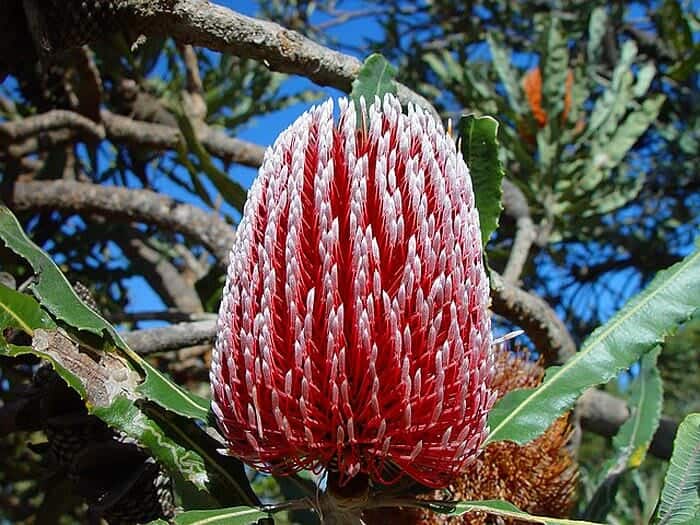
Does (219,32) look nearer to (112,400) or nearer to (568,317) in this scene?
(112,400)

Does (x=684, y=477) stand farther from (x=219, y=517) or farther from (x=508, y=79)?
(x=508, y=79)

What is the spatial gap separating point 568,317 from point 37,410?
244 cm

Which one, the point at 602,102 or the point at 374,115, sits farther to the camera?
the point at 602,102

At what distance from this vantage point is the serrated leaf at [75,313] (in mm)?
844

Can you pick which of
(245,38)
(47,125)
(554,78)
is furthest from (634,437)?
(47,125)

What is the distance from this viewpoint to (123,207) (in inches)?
75.0

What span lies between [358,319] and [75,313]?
0.36 m

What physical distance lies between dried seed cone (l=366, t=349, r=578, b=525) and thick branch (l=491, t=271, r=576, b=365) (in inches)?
12.4

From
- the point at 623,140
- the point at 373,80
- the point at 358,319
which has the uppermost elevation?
the point at 373,80

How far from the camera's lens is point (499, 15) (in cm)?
372

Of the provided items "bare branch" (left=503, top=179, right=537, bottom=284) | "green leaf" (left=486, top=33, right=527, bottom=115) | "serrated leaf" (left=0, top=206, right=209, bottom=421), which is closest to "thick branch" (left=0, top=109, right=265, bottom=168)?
"bare branch" (left=503, top=179, right=537, bottom=284)

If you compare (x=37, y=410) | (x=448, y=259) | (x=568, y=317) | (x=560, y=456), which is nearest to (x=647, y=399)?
(x=560, y=456)

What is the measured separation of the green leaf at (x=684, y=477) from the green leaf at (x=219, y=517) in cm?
45

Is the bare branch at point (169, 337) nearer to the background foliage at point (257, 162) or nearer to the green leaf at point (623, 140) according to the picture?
the background foliage at point (257, 162)
